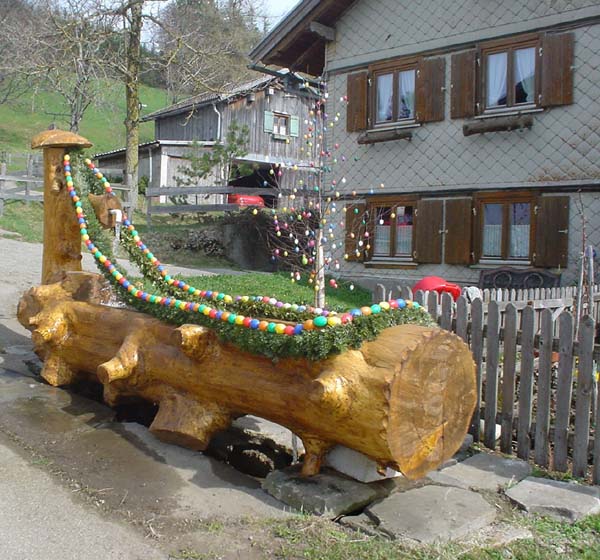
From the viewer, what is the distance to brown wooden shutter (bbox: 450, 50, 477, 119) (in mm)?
12320

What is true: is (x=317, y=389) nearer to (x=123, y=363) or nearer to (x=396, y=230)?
(x=123, y=363)

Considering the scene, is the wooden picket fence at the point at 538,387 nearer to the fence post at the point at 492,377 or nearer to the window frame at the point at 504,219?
the fence post at the point at 492,377

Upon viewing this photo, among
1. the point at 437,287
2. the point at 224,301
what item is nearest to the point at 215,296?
the point at 224,301

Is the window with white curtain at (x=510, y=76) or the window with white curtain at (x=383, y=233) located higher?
the window with white curtain at (x=510, y=76)

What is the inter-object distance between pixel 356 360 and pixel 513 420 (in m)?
1.95

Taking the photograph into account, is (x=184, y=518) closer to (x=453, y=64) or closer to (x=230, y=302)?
(x=230, y=302)

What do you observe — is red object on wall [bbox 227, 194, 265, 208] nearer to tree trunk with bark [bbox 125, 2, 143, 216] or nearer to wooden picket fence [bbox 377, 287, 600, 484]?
tree trunk with bark [bbox 125, 2, 143, 216]

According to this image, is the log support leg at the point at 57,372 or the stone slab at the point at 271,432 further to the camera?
the log support leg at the point at 57,372

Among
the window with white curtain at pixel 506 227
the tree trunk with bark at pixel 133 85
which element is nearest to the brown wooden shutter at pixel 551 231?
the window with white curtain at pixel 506 227

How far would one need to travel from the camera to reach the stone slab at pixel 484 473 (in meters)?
3.97

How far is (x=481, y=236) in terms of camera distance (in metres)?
12.5

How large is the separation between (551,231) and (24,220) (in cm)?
1374

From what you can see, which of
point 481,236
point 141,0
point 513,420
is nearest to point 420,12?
point 481,236

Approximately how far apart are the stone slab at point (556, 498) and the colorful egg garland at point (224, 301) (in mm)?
1268
